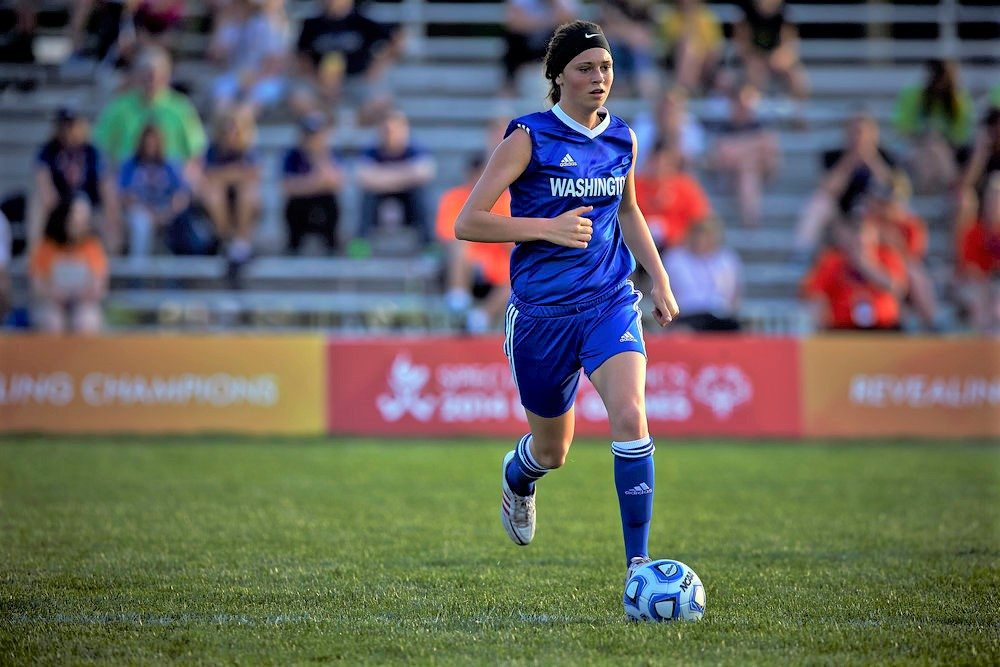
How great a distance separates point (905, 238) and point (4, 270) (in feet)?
32.6

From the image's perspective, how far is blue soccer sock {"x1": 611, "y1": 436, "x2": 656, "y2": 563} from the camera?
18.3ft

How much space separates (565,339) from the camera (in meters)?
5.91

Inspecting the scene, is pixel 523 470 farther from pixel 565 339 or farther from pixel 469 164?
pixel 469 164

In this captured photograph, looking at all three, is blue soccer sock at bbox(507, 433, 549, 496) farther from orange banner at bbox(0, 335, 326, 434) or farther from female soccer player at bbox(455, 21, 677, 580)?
orange banner at bbox(0, 335, 326, 434)

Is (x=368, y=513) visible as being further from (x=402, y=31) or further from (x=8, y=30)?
(x=8, y=30)

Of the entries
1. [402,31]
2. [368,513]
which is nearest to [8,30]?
[402,31]

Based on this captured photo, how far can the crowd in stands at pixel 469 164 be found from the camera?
14258 mm

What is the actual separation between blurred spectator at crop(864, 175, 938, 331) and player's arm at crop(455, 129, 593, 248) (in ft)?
31.1

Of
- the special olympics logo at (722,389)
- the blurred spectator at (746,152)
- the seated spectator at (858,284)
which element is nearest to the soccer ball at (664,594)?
the special olympics logo at (722,389)

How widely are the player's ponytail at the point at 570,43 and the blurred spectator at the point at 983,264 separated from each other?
10.5 m

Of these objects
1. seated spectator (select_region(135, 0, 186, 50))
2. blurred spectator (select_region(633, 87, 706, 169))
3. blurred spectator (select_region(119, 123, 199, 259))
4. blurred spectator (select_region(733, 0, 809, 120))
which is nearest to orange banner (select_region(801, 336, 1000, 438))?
blurred spectator (select_region(633, 87, 706, 169))

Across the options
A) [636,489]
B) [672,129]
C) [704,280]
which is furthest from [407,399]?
[636,489]

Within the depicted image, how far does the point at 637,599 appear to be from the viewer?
5246 millimetres

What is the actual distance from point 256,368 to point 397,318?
1.81 m
